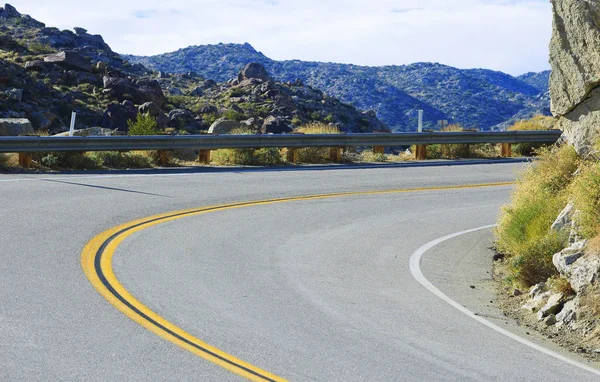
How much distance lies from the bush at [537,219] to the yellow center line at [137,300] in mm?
4363

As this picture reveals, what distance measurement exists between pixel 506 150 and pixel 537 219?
1691 centimetres

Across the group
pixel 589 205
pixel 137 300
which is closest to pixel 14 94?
pixel 137 300

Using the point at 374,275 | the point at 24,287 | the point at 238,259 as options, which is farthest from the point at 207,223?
the point at 24,287

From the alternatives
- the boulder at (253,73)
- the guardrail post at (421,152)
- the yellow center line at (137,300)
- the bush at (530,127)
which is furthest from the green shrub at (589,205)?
the boulder at (253,73)

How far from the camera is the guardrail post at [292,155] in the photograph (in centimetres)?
2334

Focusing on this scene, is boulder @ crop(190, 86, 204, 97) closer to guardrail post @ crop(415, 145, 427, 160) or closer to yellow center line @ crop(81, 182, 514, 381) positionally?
guardrail post @ crop(415, 145, 427, 160)

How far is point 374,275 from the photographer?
32.7 feet

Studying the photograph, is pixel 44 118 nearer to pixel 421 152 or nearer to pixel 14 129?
pixel 14 129

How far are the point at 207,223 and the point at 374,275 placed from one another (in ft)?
12.4

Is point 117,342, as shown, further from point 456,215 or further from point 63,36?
point 63,36

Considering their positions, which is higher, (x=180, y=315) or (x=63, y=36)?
(x=63, y=36)

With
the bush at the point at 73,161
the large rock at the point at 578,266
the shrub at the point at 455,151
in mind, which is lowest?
the large rock at the point at 578,266

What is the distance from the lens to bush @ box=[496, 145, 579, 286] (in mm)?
9586

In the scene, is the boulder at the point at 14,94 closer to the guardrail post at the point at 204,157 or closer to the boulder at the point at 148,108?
the boulder at the point at 148,108
